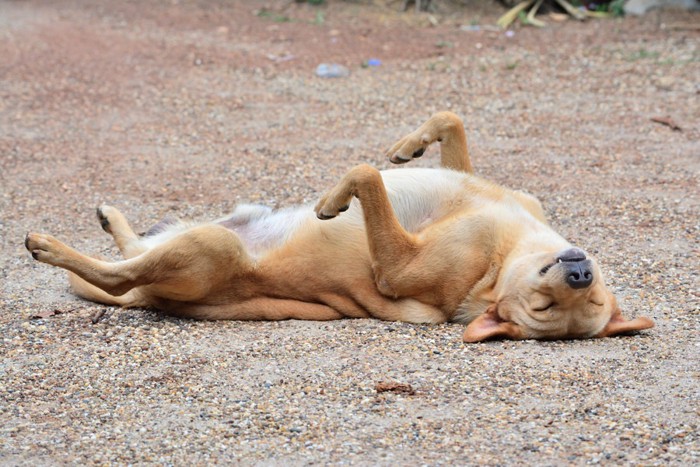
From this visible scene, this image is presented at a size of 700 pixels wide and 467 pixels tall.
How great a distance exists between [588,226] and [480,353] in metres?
2.35

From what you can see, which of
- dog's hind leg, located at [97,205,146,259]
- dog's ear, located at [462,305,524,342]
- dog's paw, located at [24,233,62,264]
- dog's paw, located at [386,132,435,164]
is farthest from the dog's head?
dog's paw, located at [24,233,62,264]

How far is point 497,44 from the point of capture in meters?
12.0

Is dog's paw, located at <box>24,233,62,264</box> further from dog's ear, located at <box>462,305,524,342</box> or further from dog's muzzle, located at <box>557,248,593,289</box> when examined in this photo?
dog's muzzle, located at <box>557,248,593,289</box>

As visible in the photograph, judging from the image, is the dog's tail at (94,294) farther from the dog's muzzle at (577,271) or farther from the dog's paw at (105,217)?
the dog's muzzle at (577,271)

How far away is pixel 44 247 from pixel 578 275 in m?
2.85

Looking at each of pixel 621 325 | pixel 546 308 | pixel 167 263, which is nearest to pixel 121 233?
pixel 167 263

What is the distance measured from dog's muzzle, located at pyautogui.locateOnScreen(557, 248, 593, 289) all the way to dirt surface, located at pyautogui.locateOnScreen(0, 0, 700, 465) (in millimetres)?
398

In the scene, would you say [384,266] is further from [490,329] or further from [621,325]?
[621,325]

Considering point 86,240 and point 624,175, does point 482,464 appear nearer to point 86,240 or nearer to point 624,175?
point 86,240

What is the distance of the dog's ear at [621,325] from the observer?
5.01m

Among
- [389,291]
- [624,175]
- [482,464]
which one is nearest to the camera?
[482,464]

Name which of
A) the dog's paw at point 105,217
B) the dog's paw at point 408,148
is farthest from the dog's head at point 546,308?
the dog's paw at point 105,217

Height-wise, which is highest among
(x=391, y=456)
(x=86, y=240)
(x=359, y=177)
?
(x=359, y=177)

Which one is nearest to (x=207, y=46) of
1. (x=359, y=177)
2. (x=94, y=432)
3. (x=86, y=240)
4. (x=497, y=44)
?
(x=497, y=44)
